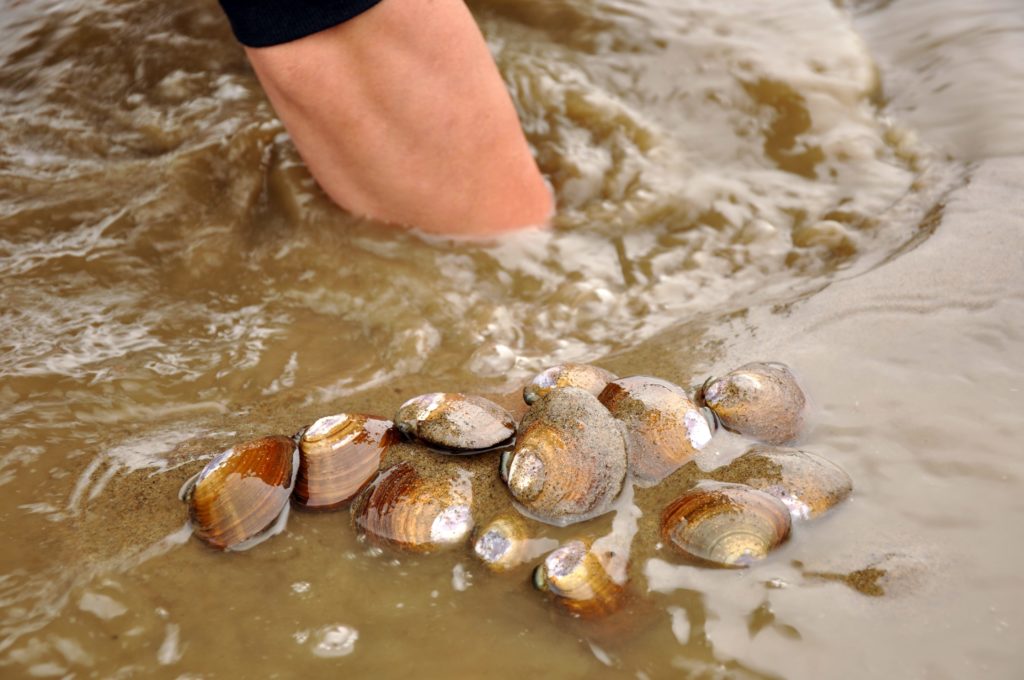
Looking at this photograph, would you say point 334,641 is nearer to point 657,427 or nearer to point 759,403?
point 657,427

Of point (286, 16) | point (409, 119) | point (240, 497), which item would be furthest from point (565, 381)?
point (286, 16)

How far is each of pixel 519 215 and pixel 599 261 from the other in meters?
0.30

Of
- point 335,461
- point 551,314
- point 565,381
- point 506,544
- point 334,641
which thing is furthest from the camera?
point 551,314

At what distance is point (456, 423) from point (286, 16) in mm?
1246

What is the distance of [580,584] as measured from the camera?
1568 mm

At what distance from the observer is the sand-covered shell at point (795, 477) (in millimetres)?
1702

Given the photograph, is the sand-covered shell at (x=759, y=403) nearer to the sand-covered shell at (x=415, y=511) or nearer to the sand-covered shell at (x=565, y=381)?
the sand-covered shell at (x=565, y=381)

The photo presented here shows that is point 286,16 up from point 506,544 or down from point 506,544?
up

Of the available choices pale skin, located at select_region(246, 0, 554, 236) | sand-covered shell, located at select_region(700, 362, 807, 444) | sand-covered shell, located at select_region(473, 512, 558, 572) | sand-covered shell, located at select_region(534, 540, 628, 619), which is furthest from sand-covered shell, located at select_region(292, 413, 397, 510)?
pale skin, located at select_region(246, 0, 554, 236)

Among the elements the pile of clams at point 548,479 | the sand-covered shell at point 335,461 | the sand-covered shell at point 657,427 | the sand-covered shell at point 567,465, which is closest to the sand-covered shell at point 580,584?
the pile of clams at point 548,479

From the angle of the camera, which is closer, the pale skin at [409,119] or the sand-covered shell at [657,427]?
the sand-covered shell at [657,427]

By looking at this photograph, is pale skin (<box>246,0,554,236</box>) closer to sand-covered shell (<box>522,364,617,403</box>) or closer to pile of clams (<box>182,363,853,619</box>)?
sand-covered shell (<box>522,364,617,403</box>)

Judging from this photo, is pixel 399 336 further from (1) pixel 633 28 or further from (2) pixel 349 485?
(1) pixel 633 28

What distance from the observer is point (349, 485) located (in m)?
1.83
